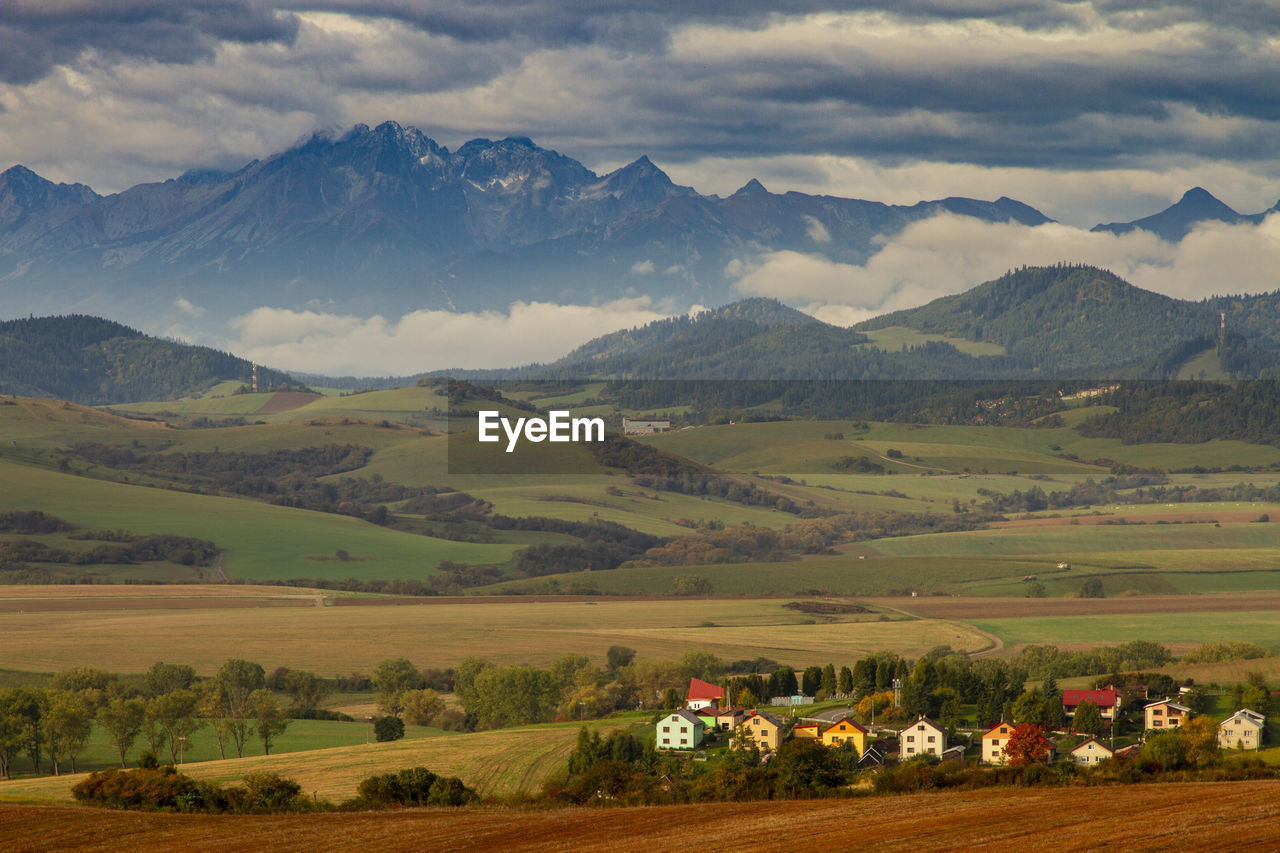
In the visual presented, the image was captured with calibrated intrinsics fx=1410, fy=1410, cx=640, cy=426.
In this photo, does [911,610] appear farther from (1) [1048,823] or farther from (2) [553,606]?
(1) [1048,823]

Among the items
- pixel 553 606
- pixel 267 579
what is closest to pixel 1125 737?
pixel 553 606

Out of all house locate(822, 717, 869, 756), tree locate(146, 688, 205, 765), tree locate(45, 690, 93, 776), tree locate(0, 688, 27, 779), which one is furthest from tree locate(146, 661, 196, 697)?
house locate(822, 717, 869, 756)

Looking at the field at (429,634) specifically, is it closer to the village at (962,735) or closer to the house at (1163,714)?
the village at (962,735)

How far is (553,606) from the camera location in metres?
145

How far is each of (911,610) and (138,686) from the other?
7731cm

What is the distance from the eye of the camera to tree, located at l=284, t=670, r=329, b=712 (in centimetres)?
10019

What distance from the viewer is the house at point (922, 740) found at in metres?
73.8

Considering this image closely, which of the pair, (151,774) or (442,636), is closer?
(151,774)

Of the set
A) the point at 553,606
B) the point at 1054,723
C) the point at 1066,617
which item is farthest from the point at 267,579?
the point at 1054,723

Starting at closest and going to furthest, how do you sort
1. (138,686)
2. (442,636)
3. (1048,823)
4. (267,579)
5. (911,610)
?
1. (1048,823)
2. (138,686)
3. (442,636)
4. (911,610)
5. (267,579)

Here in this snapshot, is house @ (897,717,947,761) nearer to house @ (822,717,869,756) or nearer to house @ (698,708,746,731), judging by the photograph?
house @ (822,717,869,756)

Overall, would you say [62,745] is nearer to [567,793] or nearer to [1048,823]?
[567,793]

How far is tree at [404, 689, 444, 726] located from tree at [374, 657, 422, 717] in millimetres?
985

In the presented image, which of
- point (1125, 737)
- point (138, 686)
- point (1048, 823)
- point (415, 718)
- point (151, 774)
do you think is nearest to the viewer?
point (1048, 823)
